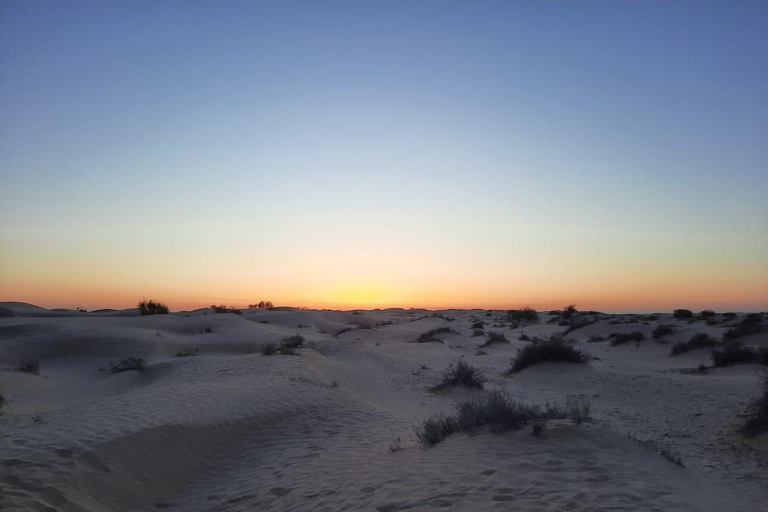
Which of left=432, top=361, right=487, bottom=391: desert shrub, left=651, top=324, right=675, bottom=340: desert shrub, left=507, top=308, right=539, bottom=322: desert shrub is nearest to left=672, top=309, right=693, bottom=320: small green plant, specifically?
left=507, top=308, right=539, bottom=322: desert shrub

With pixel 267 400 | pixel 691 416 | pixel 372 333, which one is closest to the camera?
pixel 691 416

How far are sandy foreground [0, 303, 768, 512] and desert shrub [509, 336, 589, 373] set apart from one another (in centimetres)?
57

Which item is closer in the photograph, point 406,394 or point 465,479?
point 465,479

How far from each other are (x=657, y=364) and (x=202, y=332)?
2516cm

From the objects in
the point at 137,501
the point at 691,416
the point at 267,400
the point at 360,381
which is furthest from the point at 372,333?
the point at 137,501

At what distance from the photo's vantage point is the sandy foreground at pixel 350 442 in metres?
6.54

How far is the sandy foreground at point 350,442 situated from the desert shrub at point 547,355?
566 mm

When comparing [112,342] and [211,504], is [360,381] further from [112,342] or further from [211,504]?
[112,342]

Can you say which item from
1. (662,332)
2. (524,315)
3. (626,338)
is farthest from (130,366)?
(524,315)

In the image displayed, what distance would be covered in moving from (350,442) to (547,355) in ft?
42.3

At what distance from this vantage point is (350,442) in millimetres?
10375

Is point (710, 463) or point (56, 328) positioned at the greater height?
point (56, 328)

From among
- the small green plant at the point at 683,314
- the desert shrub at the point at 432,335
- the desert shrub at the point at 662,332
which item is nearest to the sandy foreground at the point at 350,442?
the desert shrub at the point at 662,332

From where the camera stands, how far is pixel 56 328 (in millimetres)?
27219
